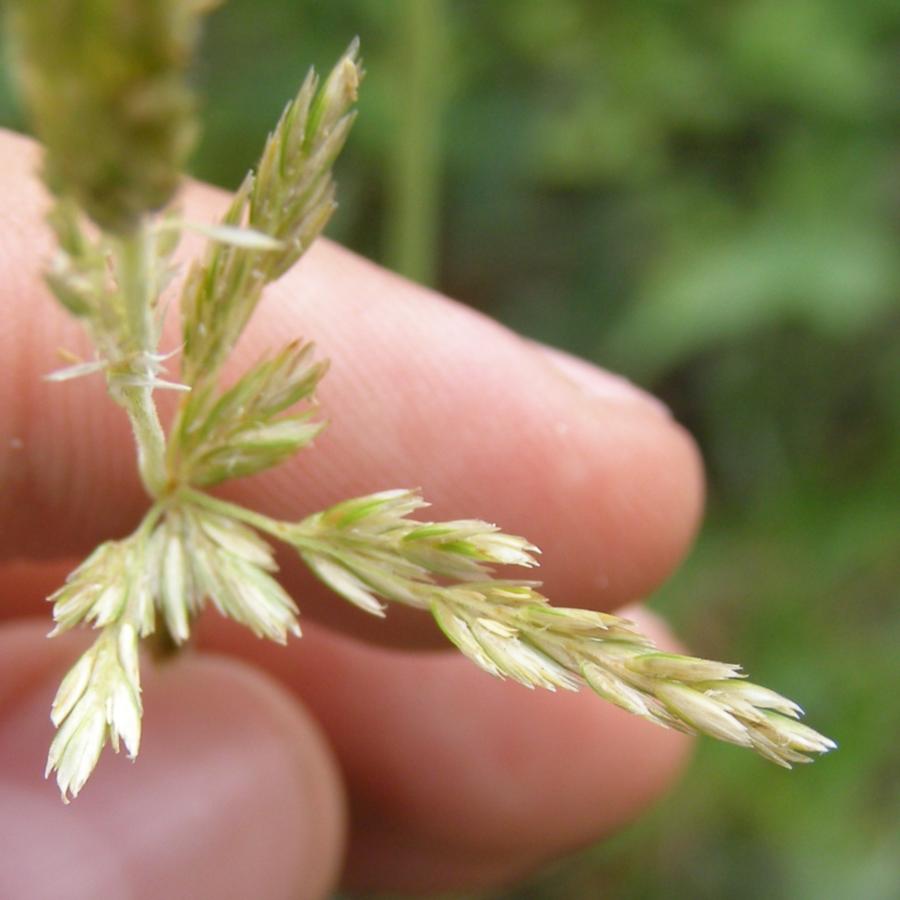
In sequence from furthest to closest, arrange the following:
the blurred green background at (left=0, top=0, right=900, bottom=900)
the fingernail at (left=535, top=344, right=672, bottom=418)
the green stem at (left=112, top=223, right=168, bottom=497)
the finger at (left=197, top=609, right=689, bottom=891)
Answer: the blurred green background at (left=0, top=0, right=900, bottom=900)
the finger at (left=197, top=609, right=689, bottom=891)
the fingernail at (left=535, top=344, right=672, bottom=418)
the green stem at (left=112, top=223, right=168, bottom=497)

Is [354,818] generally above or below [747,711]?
below

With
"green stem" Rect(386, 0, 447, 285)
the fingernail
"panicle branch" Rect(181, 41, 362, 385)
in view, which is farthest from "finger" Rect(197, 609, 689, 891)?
"panicle branch" Rect(181, 41, 362, 385)

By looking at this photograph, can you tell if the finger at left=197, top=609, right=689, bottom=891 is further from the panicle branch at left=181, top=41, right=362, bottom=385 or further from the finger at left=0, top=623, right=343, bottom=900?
the panicle branch at left=181, top=41, right=362, bottom=385

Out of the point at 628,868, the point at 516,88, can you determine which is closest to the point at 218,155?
the point at 516,88

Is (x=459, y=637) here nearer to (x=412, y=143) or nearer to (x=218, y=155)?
(x=412, y=143)

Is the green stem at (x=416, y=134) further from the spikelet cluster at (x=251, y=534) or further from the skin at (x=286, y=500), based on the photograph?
the spikelet cluster at (x=251, y=534)

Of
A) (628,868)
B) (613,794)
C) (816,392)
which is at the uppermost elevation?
(816,392)

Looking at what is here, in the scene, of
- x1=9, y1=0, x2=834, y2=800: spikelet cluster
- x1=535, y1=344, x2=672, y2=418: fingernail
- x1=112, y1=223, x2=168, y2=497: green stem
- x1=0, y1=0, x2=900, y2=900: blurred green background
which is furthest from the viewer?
x1=0, y1=0, x2=900, y2=900: blurred green background
